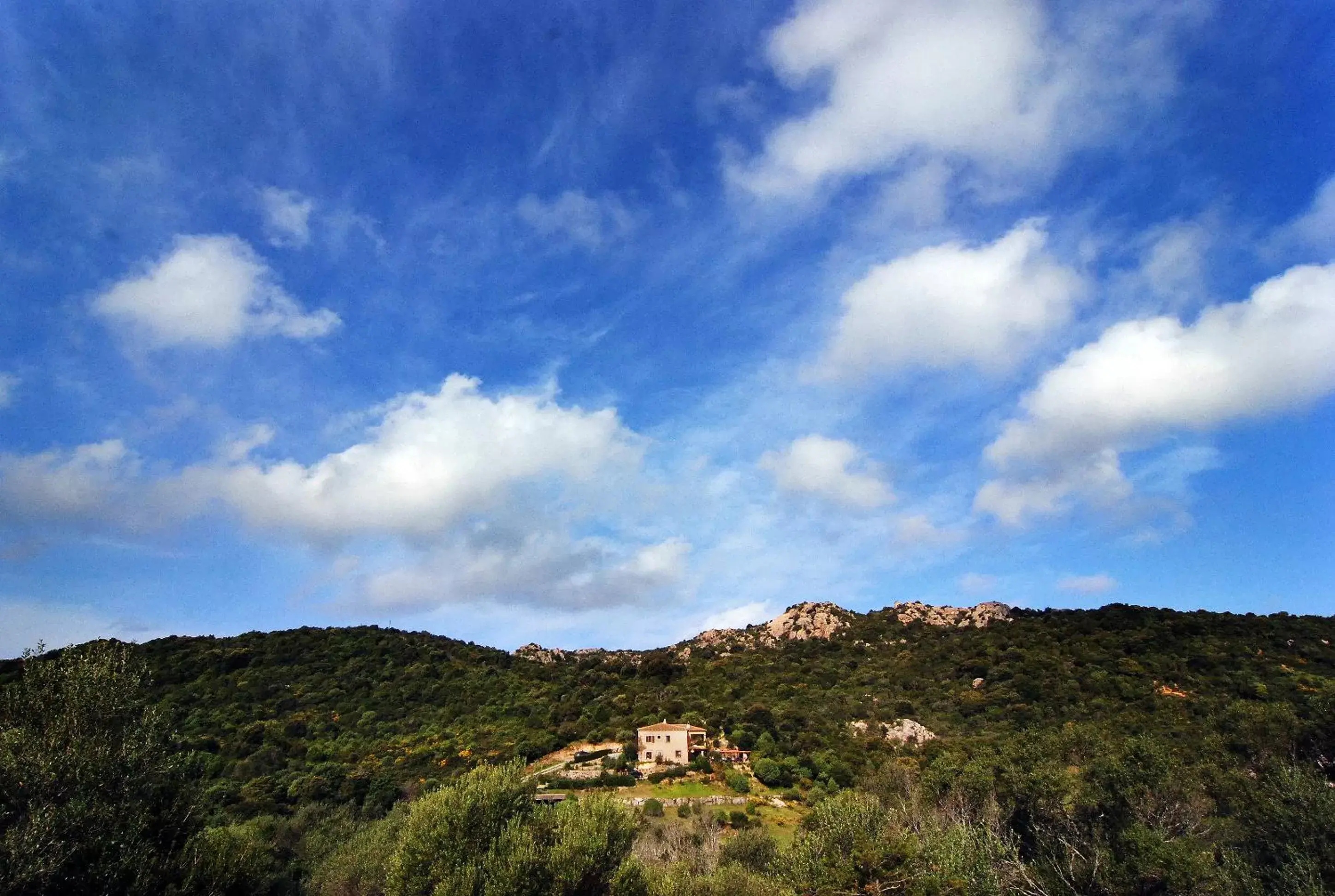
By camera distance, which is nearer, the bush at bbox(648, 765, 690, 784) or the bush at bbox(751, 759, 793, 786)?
the bush at bbox(751, 759, 793, 786)

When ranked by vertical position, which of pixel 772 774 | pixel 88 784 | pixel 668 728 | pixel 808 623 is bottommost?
pixel 772 774

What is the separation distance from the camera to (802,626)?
13988cm

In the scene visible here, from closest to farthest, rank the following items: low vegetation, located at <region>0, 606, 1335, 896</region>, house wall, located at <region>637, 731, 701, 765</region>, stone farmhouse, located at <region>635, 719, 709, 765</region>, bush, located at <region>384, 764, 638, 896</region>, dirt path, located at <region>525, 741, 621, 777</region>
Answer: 1. low vegetation, located at <region>0, 606, 1335, 896</region>
2. bush, located at <region>384, 764, 638, 896</region>
3. dirt path, located at <region>525, 741, 621, 777</region>
4. house wall, located at <region>637, 731, 701, 765</region>
5. stone farmhouse, located at <region>635, 719, 709, 765</region>

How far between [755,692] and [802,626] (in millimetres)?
35968

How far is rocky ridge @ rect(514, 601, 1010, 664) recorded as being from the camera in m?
133

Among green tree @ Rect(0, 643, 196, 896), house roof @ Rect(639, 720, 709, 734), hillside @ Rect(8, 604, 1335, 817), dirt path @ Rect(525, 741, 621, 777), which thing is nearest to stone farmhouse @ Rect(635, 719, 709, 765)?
house roof @ Rect(639, 720, 709, 734)

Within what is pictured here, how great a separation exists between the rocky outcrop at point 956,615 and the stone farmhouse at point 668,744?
70.4 m

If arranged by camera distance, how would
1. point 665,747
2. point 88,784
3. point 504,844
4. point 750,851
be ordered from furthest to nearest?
1. point 665,747
2. point 750,851
3. point 504,844
4. point 88,784

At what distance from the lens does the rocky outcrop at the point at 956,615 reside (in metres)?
129

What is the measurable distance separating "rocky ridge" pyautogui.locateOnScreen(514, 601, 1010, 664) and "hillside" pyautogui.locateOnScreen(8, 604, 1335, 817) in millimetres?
711

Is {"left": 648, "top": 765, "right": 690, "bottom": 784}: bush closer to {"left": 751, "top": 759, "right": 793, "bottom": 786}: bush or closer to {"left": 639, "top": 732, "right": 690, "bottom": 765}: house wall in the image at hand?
{"left": 639, "top": 732, "right": 690, "bottom": 765}: house wall

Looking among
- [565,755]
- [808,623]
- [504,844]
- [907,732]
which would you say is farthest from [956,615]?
[504,844]

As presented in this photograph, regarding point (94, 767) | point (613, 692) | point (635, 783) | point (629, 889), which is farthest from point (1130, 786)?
point (613, 692)

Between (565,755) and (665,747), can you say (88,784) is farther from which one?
(565,755)
